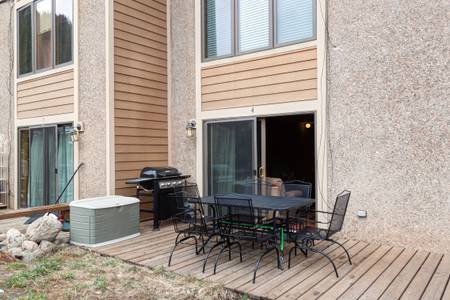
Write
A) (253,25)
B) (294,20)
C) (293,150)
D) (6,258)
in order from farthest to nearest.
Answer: (293,150) < (253,25) < (294,20) < (6,258)

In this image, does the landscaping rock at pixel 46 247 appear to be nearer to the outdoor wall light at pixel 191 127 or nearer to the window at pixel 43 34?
the outdoor wall light at pixel 191 127

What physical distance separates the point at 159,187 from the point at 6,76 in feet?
19.3

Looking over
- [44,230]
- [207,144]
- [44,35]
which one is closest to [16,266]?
[44,230]

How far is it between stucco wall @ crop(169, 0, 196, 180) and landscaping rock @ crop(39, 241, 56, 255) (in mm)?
2741

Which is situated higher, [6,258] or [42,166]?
[42,166]

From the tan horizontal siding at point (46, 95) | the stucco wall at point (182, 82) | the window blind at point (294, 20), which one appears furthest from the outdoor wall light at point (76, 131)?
the window blind at point (294, 20)

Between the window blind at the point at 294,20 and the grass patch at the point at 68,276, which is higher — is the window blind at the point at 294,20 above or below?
above

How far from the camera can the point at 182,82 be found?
6.96 metres

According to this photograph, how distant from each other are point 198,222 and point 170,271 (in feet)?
2.40

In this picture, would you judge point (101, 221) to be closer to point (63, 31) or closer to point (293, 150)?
point (63, 31)

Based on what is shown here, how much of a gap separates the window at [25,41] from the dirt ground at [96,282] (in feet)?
17.6

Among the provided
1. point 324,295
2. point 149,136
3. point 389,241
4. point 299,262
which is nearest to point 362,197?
point 389,241

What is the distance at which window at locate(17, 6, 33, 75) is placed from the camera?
8039mm

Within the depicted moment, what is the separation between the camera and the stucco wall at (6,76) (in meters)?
8.73
